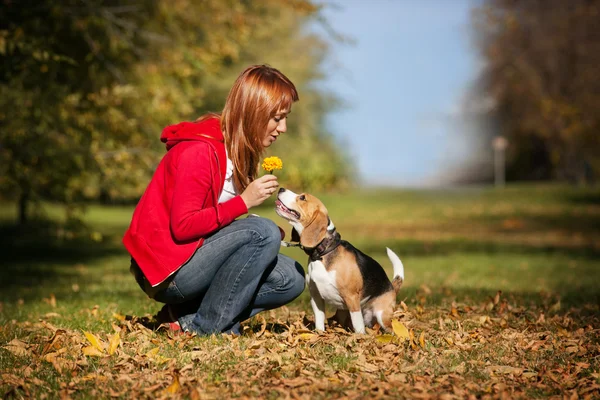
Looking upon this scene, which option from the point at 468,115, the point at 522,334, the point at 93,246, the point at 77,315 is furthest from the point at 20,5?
the point at 468,115

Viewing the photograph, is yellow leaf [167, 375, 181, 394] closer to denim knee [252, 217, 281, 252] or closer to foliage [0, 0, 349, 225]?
denim knee [252, 217, 281, 252]

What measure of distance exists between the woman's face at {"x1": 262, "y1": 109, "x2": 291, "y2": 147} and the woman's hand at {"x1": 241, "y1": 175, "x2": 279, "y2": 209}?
39cm

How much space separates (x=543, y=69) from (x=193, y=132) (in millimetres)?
33441

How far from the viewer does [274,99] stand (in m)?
4.61

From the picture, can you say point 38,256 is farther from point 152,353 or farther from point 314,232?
point 314,232

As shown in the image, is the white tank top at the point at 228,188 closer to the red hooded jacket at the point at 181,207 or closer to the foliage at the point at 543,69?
the red hooded jacket at the point at 181,207

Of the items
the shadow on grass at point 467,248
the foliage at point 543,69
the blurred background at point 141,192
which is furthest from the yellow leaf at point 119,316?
the foliage at point 543,69

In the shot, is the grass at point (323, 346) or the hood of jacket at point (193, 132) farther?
the hood of jacket at point (193, 132)

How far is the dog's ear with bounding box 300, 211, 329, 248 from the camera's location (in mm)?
4672

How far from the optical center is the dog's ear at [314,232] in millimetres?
4672

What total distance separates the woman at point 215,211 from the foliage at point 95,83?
5383 millimetres

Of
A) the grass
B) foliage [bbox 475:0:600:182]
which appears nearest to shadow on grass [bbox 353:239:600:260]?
the grass

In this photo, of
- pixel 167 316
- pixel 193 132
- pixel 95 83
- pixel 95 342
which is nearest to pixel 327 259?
pixel 193 132

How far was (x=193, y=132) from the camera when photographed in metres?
4.63
